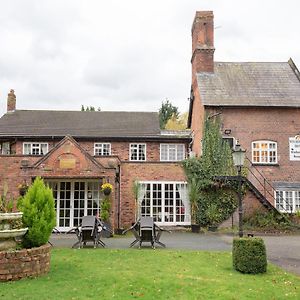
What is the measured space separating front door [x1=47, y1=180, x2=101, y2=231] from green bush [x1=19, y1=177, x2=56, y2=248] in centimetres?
1083

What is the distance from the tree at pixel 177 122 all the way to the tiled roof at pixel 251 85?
25952 mm

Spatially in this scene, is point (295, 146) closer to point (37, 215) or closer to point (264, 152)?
point (264, 152)

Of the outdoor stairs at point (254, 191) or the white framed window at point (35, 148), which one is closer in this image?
the outdoor stairs at point (254, 191)

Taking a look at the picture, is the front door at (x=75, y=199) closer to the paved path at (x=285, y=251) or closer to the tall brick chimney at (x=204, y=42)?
the paved path at (x=285, y=251)

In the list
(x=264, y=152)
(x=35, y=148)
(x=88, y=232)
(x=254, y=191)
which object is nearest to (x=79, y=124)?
(x=35, y=148)

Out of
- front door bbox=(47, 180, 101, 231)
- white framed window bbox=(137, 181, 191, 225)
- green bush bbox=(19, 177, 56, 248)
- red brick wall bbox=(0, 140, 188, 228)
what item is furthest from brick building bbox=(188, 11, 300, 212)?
green bush bbox=(19, 177, 56, 248)

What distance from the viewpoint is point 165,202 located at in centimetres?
2180

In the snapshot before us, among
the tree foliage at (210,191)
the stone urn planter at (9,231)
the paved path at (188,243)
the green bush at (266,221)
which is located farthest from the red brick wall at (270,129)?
the stone urn planter at (9,231)

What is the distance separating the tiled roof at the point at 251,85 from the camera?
2516 cm

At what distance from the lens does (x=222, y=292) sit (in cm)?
792

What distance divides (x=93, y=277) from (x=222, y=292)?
2899 mm

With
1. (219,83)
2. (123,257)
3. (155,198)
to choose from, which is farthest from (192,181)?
(123,257)

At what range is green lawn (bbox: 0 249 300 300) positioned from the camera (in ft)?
25.3

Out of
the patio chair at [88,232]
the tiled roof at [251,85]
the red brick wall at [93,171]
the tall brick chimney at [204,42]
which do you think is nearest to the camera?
the patio chair at [88,232]
